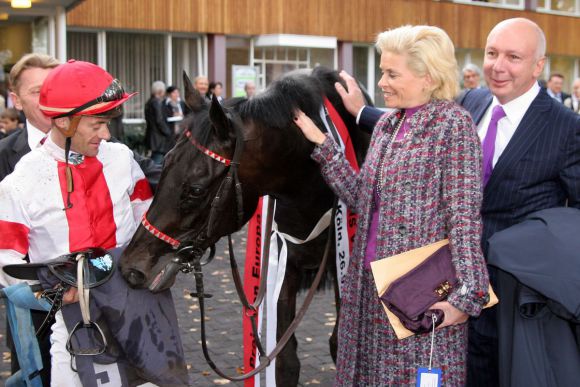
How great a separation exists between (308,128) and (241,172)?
1.10ft

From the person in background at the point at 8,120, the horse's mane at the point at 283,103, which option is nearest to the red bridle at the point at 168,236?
the horse's mane at the point at 283,103

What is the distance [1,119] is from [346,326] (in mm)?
6463

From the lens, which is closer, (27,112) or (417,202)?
(417,202)

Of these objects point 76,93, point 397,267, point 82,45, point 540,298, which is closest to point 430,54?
point 397,267

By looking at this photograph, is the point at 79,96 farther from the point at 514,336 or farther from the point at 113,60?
the point at 113,60

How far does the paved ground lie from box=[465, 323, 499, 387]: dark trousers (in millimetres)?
1466

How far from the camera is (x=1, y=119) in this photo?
Answer: 802 cm

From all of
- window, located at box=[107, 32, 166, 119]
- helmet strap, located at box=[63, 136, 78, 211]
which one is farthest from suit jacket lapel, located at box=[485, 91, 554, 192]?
window, located at box=[107, 32, 166, 119]

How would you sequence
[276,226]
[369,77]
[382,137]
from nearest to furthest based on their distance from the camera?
1. [382,137]
2. [276,226]
3. [369,77]

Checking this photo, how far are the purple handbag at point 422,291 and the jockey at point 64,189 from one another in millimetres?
1184

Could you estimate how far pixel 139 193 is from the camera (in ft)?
10.3

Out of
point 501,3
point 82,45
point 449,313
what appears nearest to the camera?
point 449,313

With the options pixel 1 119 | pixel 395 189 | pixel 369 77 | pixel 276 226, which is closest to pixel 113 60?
pixel 369 77

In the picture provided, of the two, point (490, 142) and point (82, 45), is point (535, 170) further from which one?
point (82, 45)
